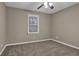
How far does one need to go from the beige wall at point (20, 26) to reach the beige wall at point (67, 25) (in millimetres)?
644

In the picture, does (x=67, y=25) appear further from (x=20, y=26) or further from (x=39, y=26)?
(x=20, y=26)

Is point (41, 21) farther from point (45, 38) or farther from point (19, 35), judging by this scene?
point (19, 35)

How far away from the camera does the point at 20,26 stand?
4.21 metres

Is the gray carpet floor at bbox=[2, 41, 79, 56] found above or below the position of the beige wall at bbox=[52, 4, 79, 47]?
below

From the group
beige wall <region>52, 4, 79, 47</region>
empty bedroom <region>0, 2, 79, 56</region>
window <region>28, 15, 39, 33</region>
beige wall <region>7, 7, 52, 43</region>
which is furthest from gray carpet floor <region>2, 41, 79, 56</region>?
window <region>28, 15, 39, 33</region>

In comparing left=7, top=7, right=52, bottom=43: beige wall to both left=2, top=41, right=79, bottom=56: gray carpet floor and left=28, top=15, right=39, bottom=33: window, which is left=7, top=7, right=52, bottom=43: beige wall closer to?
left=28, top=15, right=39, bottom=33: window

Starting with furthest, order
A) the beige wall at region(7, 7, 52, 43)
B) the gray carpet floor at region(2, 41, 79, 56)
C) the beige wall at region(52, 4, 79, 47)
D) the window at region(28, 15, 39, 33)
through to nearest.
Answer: the window at region(28, 15, 39, 33)
the beige wall at region(7, 7, 52, 43)
the beige wall at region(52, 4, 79, 47)
the gray carpet floor at region(2, 41, 79, 56)

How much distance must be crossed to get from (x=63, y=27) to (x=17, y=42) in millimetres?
2362

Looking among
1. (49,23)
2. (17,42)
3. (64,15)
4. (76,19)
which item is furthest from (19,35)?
(76,19)

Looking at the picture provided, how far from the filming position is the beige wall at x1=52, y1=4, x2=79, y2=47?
3.35 metres

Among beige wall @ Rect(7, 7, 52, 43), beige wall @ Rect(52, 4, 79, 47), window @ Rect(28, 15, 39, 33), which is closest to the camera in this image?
beige wall @ Rect(52, 4, 79, 47)

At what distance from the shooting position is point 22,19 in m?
4.25

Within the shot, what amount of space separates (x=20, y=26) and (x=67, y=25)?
2.25m

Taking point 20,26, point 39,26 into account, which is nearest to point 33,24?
point 39,26
